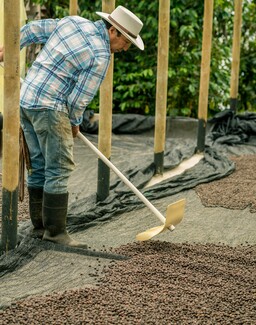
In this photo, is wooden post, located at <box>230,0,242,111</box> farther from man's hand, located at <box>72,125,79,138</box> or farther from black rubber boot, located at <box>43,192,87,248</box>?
black rubber boot, located at <box>43,192,87,248</box>

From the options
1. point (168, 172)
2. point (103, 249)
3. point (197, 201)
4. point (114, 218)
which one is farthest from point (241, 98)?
point (103, 249)

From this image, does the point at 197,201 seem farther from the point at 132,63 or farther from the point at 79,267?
the point at 132,63

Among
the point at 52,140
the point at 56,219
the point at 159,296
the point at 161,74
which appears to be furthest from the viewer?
the point at 161,74

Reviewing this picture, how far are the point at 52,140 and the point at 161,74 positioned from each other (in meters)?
2.46

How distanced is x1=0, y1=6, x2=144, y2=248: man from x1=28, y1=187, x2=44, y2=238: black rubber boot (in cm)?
17

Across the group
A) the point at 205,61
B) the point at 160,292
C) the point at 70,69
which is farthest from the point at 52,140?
the point at 205,61

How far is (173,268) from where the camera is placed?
3830 millimetres

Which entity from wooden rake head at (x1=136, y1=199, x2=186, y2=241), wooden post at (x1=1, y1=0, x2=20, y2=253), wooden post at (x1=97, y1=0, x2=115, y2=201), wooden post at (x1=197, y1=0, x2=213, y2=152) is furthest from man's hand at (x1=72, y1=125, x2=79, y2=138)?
wooden post at (x1=197, y1=0, x2=213, y2=152)

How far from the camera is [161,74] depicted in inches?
250

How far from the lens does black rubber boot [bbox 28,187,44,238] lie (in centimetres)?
439

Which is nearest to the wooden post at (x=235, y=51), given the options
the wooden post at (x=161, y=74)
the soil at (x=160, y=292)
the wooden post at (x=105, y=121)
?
the wooden post at (x=161, y=74)

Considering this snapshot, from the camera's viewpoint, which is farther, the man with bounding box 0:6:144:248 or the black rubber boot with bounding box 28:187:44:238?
the black rubber boot with bounding box 28:187:44:238

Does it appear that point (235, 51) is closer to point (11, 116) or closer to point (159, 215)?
point (159, 215)

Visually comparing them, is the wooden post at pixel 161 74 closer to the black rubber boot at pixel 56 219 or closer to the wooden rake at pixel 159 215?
the wooden rake at pixel 159 215
